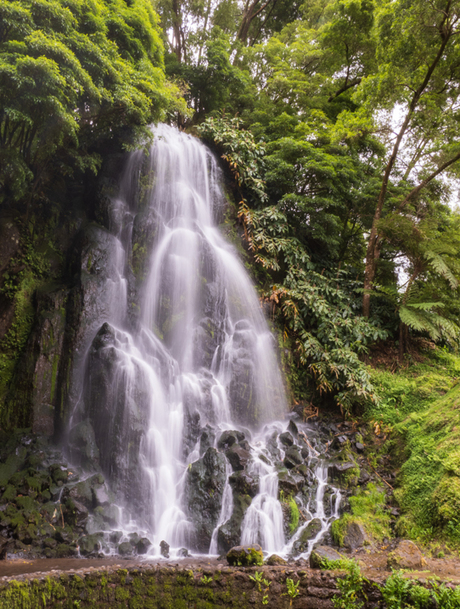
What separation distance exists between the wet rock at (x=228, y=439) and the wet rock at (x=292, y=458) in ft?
2.96

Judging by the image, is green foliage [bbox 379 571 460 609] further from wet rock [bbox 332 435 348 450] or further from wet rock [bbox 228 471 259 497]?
wet rock [bbox 332 435 348 450]

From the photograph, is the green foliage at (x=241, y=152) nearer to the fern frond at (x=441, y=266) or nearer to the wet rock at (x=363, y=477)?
the fern frond at (x=441, y=266)

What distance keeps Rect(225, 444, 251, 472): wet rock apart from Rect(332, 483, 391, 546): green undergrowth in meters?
1.63

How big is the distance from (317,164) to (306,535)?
848cm

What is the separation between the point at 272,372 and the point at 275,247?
140 inches

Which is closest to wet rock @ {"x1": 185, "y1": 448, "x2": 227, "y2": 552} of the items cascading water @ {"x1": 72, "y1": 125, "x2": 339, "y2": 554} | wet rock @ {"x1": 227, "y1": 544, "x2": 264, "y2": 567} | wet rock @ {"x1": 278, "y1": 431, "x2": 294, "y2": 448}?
cascading water @ {"x1": 72, "y1": 125, "x2": 339, "y2": 554}

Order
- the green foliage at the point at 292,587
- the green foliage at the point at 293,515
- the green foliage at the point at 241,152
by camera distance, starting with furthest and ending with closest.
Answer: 1. the green foliage at the point at 241,152
2. the green foliage at the point at 293,515
3. the green foliage at the point at 292,587

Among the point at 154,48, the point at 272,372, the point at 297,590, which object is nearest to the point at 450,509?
the point at 297,590

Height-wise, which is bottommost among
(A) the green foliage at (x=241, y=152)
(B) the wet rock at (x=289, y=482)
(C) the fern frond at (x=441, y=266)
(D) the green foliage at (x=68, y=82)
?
(B) the wet rock at (x=289, y=482)

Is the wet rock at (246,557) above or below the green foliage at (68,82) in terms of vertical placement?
below

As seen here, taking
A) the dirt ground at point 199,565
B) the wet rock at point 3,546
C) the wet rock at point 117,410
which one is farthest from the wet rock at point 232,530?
the wet rock at point 3,546

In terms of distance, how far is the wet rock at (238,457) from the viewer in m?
6.01

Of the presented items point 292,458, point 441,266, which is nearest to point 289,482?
point 292,458

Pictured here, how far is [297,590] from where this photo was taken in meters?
3.27
